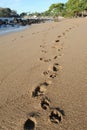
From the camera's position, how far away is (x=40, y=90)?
366 centimetres

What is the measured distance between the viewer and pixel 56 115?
2801mm

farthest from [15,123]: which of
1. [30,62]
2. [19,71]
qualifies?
[30,62]

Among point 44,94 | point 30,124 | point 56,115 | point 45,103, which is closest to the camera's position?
point 30,124

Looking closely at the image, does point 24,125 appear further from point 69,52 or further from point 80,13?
point 80,13

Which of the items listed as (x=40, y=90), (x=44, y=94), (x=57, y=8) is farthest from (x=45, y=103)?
(x=57, y=8)

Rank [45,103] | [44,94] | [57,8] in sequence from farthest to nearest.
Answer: [57,8], [44,94], [45,103]

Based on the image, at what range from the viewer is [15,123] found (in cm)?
269

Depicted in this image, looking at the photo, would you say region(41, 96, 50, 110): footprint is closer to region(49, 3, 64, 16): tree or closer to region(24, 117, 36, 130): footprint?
region(24, 117, 36, 130): footprint

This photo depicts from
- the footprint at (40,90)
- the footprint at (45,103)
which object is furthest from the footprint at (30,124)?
the footprint at (40,90)

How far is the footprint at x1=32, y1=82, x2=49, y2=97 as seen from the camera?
11.5 ft

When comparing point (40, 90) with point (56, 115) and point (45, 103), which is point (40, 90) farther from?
point (56, 115)

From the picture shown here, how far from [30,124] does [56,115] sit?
321mm

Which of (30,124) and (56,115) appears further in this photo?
(56,115)

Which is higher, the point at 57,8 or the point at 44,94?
the point at 44,94
